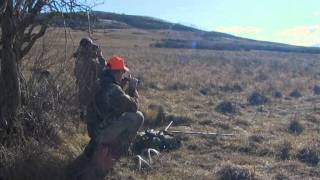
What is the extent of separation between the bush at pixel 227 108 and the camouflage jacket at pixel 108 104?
27.8 ft

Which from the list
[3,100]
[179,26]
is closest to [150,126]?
[3,100]

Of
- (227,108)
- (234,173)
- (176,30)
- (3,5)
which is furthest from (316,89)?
(176,30)

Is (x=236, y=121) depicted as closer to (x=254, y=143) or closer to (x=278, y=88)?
(x=254, y=143)

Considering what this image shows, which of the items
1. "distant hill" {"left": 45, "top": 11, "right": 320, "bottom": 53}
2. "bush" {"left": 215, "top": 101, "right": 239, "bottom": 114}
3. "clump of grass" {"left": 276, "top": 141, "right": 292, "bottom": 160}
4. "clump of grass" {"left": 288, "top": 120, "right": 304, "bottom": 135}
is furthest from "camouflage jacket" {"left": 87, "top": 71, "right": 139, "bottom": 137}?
"bush" {"left": 215, "top": 101, "right": 239, "bottom": 114}

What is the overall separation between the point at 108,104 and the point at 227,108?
9.23 meters

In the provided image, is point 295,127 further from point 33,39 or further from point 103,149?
point 33,39

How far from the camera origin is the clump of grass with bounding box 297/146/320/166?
1102 centimetres

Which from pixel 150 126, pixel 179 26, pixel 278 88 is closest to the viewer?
pixel 150 126

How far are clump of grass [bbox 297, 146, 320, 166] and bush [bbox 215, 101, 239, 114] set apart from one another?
231 inches

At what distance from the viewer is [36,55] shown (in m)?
10.2

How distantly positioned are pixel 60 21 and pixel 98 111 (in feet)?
5.71

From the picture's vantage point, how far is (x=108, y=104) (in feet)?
29.4

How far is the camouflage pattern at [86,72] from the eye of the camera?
970cm

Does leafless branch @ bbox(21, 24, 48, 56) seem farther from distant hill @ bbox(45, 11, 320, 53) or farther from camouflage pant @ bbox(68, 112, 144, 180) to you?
camouflage pant @ bbox(68, 112, 144, 180)
